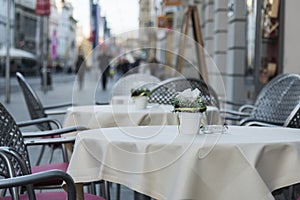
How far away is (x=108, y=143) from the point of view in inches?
108

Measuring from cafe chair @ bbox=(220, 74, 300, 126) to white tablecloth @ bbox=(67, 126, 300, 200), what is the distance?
1918 mm

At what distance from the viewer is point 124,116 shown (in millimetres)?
4527

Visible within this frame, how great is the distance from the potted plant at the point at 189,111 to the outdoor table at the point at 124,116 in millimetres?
1416

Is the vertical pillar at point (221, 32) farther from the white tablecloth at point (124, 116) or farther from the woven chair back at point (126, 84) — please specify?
the white tablecloth at point (124, 116)

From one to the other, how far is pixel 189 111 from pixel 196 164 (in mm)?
351

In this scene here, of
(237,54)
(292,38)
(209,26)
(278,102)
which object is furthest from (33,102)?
(209,26)

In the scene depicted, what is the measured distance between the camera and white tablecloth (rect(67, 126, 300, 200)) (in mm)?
2525

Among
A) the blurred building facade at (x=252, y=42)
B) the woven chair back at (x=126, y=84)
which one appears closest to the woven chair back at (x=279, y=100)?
the blurred building facade at (x=252, y=42)

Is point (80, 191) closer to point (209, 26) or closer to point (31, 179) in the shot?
point (31, 179)

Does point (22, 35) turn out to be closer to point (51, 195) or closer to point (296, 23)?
point (296, 23)

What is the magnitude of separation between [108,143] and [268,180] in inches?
31.3

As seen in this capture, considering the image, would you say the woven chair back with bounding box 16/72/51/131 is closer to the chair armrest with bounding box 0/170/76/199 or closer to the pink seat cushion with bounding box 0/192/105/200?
the pink seat cushion with bounding box 0/192/105/200

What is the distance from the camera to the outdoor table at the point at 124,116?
14.5 feet

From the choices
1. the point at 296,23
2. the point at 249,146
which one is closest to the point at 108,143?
the point at 249,146
